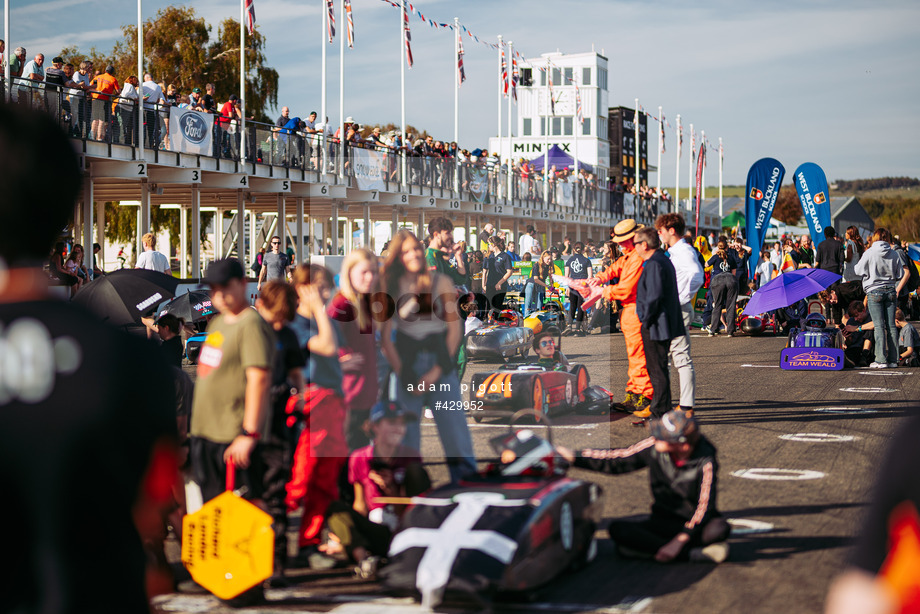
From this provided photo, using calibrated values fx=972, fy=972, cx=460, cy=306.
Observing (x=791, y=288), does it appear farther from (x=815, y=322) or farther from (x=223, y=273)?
(x=223, y=273)

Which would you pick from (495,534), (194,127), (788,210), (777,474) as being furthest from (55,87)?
(788,210)

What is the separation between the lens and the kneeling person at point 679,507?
18.3 feet

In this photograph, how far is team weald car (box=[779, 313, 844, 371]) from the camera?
15.1 metres

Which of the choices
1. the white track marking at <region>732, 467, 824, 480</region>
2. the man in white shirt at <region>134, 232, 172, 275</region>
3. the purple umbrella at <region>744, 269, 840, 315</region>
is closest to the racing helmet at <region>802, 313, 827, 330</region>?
the purple umbrella at <region>744, 269, 840, 315</region>

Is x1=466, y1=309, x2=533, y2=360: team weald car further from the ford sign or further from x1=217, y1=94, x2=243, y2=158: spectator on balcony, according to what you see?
x1=217, y1=94, x2=243, y2=158: spectator on balcony

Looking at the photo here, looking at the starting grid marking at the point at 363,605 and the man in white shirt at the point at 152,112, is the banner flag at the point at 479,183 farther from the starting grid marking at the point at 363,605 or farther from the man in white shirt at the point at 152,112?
the starting grid marking at the point at 363,605

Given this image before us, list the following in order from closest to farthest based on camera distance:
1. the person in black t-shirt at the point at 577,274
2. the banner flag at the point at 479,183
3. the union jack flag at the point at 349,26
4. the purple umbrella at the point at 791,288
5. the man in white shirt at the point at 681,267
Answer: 1. the man in white shirt at the point at 681,267
2. the purple umbrella at the point at 791,288
3. the person in black t-shirt at the point at 577,274
4. the union jack flag at the point at 349,26
5. the banner flag at the point at 479,183

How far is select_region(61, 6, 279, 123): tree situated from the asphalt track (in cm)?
3495

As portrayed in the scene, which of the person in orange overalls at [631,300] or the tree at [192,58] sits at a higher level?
the tree at [192,58]

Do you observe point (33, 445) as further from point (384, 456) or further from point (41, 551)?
point (384, 456)

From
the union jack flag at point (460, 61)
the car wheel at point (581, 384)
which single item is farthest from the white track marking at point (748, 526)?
the union jack flag at point (460, 61)

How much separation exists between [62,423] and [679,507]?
4.39 m

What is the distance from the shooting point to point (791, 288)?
15.1m

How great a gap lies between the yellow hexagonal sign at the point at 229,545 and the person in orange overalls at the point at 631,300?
19.8 ft
